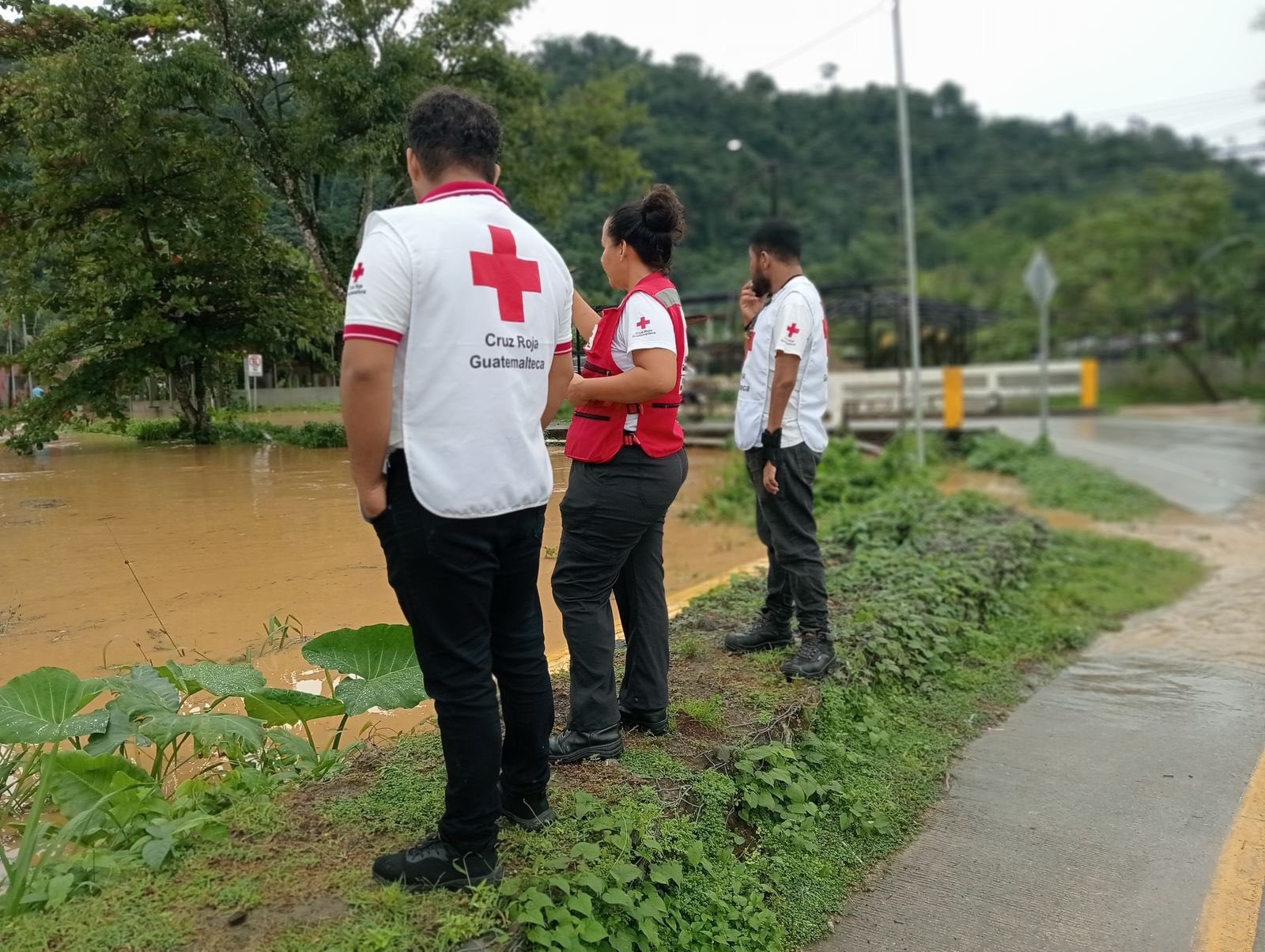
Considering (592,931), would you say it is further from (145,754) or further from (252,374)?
(252,374)

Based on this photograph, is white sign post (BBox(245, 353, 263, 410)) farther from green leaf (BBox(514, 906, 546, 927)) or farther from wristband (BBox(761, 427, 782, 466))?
green leaf (BBox(514, 906, 546, 927))

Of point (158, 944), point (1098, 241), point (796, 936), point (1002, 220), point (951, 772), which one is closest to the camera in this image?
point (158, 944)

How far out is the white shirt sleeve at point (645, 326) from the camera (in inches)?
128

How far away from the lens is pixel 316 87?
14.7 ft

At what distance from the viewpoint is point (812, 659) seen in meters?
4.39

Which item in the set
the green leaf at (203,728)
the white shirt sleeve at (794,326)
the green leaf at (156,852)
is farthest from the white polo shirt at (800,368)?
the green leaf at (156,852)

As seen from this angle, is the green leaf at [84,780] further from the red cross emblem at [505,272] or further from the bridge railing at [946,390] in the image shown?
the bridge railing at [946,390]

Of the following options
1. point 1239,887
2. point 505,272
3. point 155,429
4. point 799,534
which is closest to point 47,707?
point 155,429

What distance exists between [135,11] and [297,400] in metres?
1.66

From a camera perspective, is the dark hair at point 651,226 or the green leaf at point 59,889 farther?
the dark hair at point 651,226

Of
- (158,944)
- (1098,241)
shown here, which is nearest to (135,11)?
(158,944)

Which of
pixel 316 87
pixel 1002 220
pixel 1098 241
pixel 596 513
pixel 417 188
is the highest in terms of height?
pixel 1002 220

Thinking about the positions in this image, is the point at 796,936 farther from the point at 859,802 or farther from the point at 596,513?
the point at 596,513

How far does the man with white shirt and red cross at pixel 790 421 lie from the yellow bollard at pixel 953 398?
37.4ft
